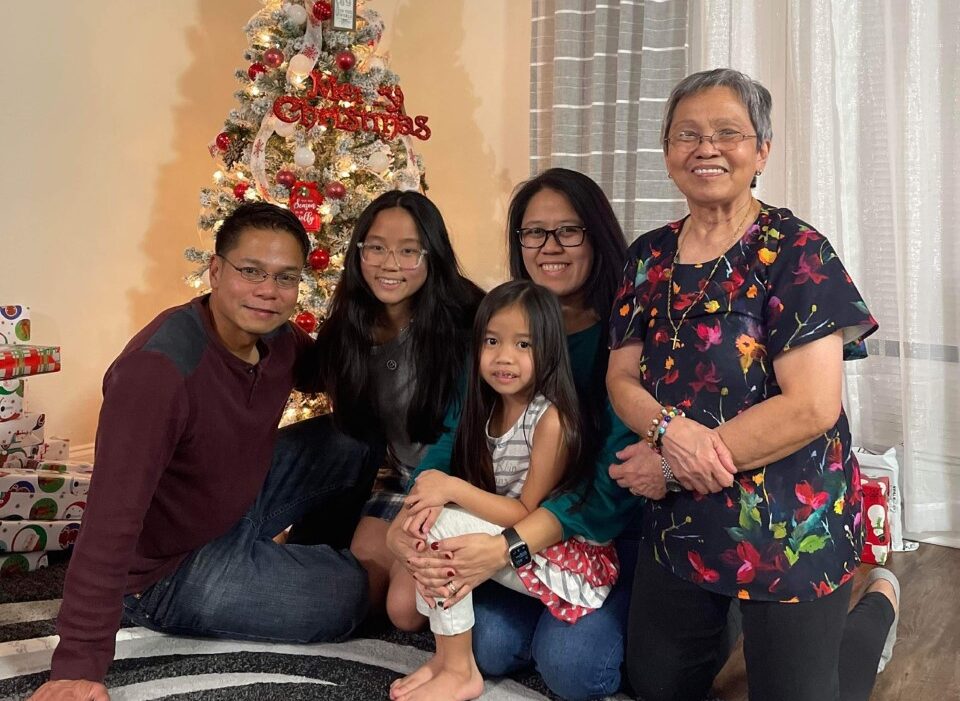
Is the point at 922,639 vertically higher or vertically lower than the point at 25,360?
lower

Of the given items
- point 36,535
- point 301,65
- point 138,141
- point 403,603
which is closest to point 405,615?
point 403,603

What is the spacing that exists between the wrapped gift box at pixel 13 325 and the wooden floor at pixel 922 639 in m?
2.31

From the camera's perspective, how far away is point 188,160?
13.4 feet

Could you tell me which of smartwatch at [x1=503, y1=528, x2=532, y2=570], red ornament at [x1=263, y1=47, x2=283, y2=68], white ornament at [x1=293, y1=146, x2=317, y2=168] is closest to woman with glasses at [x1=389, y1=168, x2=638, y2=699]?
smartwatch at [x1=503, y1=528, x2=532, y2=570]

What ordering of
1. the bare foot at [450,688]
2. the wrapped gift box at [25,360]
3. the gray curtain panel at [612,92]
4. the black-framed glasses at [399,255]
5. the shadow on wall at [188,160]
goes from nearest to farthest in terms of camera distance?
the bare foot at [450,688] → the black-framed glasses at [399,255] → the wrapped gift box at [25,360] → the gray curtain panel at [612,92] → the shadow on wall at [188,160]

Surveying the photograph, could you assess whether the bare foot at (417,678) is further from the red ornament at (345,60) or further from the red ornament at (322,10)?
the red ornament at (322,10)

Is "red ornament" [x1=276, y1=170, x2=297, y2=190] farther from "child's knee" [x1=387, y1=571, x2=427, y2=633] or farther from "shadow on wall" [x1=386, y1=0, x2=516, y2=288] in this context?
"child's knee" [x1=387, y1=571, x2=427, y2=633]

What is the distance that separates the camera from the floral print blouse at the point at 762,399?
1.50 metres

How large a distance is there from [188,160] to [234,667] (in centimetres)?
272

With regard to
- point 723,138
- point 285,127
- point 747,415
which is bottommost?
point 747,415

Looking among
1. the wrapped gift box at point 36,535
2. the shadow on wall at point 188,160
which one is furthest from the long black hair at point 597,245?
the shadow on wall at point 188,160

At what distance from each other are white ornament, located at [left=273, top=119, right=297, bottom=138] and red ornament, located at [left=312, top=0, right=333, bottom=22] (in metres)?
0.38

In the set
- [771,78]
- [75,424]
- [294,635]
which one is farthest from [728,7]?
[75,424]

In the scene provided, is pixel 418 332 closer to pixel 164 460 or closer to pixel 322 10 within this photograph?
pixel 164 460
